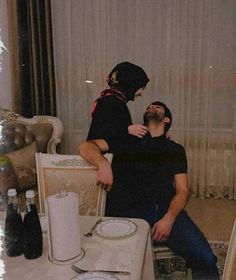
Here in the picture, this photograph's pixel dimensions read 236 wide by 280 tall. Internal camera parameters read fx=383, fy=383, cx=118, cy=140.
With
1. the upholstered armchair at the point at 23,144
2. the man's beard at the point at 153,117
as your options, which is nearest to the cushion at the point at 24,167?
the upholstered armchair at the point at 23,144

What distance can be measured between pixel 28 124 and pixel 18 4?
0.52 metres

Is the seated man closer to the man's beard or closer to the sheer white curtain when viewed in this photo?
the man's beard

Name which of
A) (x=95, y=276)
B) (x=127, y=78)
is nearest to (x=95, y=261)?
(x=95, y=276)

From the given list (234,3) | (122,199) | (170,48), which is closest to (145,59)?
(170,48)

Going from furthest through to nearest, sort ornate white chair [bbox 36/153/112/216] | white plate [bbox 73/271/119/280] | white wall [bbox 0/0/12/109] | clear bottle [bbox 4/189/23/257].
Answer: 1. white wall [bbox 0/0/12/109]
2. ornate white chair [bbox 36/153/112/216]
3. clear bottle [bbox 4/189/23/257]
4. white plate [bbox 73/271/119/280]

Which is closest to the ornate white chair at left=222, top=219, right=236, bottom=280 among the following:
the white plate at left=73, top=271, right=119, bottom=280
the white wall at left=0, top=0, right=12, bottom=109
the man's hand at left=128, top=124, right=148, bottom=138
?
the white plate at left=73, top=271, right=119, bottom=280

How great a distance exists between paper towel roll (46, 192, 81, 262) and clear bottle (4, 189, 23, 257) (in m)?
0.09

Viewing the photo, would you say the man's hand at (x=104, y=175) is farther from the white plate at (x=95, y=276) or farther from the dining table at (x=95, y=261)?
the white plate at (x=95, y=276)

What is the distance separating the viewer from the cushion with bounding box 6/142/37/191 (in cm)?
163

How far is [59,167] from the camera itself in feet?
4.28

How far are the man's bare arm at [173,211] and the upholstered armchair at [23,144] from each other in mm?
581

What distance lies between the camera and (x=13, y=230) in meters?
0.91

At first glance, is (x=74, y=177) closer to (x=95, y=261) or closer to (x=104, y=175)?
(x=104, y=175)

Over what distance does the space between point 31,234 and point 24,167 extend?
0.81 meters
